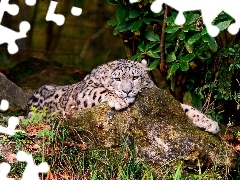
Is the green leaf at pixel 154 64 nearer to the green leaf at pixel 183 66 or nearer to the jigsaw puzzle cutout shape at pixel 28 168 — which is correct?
the green leaf at pixel 183 66

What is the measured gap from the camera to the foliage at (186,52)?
19.1 ft

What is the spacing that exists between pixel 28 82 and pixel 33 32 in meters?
1.62

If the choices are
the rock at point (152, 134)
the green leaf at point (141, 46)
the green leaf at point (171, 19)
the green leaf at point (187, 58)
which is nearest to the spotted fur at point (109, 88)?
the rock at point (152, 134)

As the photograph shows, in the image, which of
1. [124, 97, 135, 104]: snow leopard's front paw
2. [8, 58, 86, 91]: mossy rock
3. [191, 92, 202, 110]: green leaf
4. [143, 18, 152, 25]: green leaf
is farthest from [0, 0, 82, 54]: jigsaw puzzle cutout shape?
[191, 92, 202, 110]: green leaf

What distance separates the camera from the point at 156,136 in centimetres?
512

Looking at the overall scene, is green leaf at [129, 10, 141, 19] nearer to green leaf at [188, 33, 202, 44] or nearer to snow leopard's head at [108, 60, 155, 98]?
snow leopard's head at [108, 60, 155, 98]

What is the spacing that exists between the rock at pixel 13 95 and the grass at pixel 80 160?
2084mm

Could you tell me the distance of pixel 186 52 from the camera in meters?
6.33

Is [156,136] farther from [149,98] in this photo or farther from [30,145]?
[30,145]

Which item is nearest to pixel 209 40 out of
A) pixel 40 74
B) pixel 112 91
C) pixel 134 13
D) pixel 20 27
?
pixel 134 13

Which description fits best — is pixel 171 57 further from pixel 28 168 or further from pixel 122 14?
pixel 28 168

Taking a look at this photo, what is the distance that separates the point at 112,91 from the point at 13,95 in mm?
1957

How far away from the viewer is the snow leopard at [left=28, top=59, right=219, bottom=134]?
5.37 metres

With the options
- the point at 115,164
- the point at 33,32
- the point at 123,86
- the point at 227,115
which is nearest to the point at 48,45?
the point at 33,32
